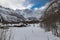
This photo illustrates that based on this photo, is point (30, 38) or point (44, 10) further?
point (44, 10)

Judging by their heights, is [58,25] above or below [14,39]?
above

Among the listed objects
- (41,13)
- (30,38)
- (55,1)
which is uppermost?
(55,1)

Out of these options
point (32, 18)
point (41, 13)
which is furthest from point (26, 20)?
point (41, 13)

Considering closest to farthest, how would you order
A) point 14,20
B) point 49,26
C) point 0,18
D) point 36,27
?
point 0,18 → point 14,20 → point 49,26 → point 36,27

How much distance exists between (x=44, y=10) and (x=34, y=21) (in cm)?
57

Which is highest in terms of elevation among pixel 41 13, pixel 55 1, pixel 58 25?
pixel 55 1

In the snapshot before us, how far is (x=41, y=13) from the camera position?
5.00m

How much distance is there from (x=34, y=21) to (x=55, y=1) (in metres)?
1.01

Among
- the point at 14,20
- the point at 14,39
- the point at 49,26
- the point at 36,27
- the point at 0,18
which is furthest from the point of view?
the point at 36,27

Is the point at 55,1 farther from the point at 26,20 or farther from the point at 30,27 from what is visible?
the point at 30,27

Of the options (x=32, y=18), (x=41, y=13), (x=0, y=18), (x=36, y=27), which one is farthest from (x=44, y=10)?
(x=0, y=18)

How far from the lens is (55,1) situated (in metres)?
4.51

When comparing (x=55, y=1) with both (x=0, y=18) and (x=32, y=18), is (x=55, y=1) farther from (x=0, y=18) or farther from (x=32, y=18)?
(x=0, y=18)

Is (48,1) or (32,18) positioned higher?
(48,1)
